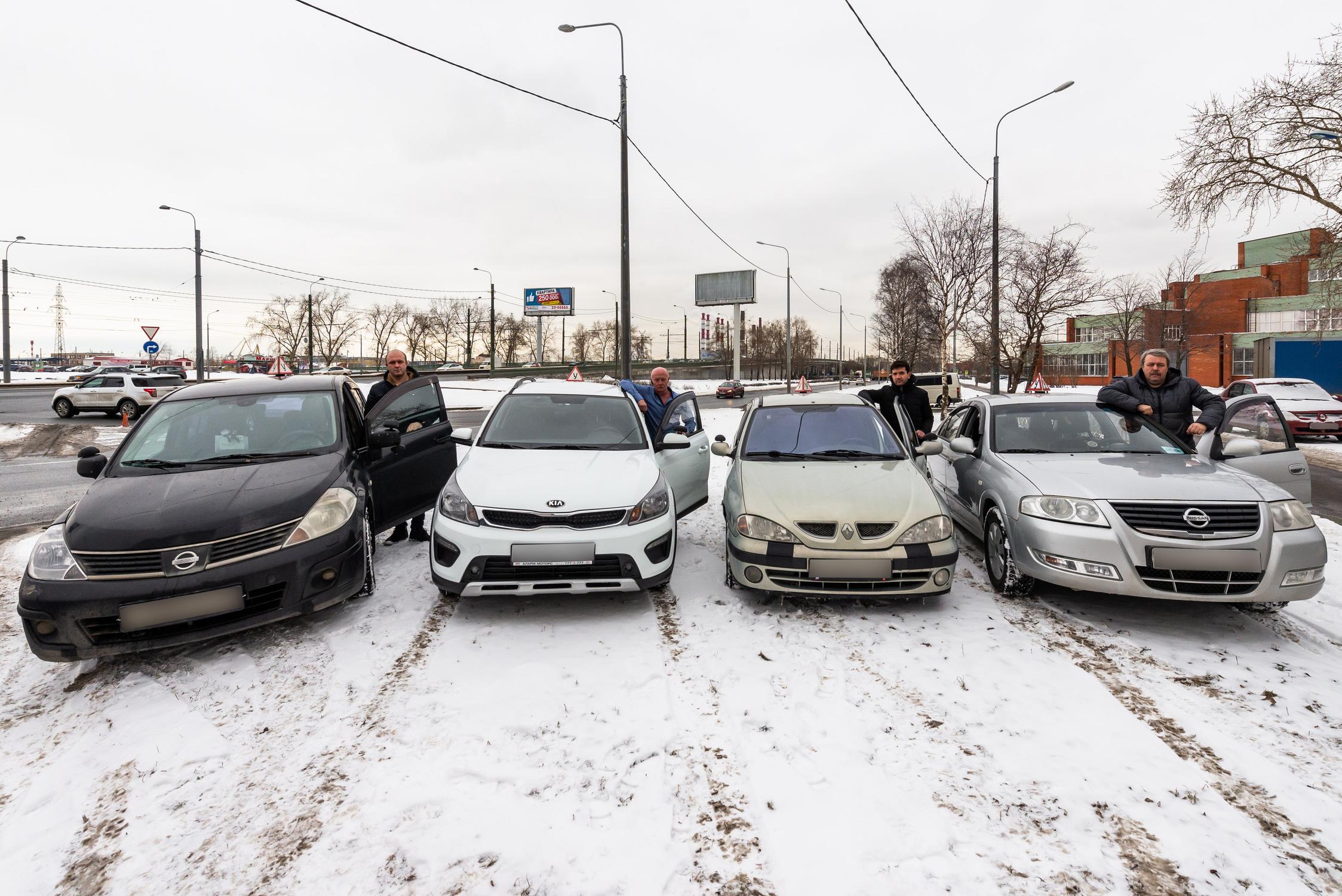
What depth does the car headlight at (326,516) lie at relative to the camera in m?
3.75

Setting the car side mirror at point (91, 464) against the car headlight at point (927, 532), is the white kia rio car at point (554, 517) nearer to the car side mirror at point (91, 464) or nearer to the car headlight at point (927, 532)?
the car headlight at point (927, 532)

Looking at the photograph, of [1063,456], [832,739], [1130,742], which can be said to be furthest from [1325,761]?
[1063,456]

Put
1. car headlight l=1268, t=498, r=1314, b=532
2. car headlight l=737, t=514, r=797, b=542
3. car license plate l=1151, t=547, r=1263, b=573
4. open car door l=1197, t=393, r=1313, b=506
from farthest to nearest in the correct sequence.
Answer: open car door l=1197, t=393, r=1313, b=506 < car headlight l=737, t=514, r=797, b=542 < car headlight l=1268, t=498, r=1314, b=532 < car license plate l=1151, t=547, r=1263, b=573

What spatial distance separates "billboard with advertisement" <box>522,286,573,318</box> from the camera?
63938 millimetres

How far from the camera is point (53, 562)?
11.0 ft

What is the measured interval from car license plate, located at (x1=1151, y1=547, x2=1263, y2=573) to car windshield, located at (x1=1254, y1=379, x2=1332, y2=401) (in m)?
13.8

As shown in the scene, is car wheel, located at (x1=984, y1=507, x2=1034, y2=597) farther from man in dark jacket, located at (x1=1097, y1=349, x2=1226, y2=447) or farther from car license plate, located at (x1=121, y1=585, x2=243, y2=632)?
car license plate, located at (x1=121, y1=585, x2=243, y2=632)

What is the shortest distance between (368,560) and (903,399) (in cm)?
535

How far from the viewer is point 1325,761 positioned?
275 cm

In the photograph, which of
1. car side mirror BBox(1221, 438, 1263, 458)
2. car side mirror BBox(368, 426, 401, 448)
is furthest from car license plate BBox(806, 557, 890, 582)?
car side mirror BBox(368, 426, 401, 448)

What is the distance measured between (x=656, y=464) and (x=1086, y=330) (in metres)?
76.7

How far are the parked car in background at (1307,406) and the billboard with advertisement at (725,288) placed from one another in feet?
166

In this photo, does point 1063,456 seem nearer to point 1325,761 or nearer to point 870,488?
point 870,488

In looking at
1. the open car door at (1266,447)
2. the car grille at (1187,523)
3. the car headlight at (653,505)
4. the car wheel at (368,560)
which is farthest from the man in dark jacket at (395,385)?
the open car door at (1266,447)
